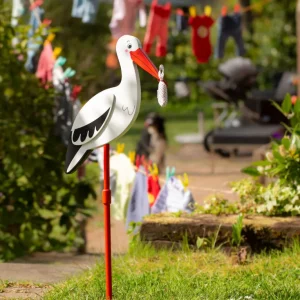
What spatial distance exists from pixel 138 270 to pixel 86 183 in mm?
2716

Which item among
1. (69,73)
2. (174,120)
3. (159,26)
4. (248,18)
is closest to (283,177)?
(69,73)

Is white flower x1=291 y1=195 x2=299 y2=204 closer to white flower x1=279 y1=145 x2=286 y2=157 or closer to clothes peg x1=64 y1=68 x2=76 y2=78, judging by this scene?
white flower x1=279 y1=145 x2=286 y2=157

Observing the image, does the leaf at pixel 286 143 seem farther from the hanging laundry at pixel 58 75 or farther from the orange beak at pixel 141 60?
the hanging laundry at pixel 58 75

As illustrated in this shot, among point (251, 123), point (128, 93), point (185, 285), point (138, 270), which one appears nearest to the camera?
point (128, 93)

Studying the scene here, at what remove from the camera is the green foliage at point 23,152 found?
7871 millimetres

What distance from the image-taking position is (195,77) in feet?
86.6

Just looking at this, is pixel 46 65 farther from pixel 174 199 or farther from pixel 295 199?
pixel 295 199

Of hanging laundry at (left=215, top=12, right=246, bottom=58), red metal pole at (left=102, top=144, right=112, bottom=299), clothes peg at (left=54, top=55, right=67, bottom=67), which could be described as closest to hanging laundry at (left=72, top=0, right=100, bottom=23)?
clothes peg at (left=54, top=55, right=67, bottom=67)

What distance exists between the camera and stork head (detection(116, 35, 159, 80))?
4676mm

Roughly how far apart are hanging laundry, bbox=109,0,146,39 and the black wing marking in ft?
19.8

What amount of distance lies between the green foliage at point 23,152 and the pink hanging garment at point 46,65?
0.09 meters

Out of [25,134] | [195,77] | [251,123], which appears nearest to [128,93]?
[25,134]

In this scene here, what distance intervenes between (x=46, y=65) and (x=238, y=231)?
2955 millimetres

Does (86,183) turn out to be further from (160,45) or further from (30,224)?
(160,45)
